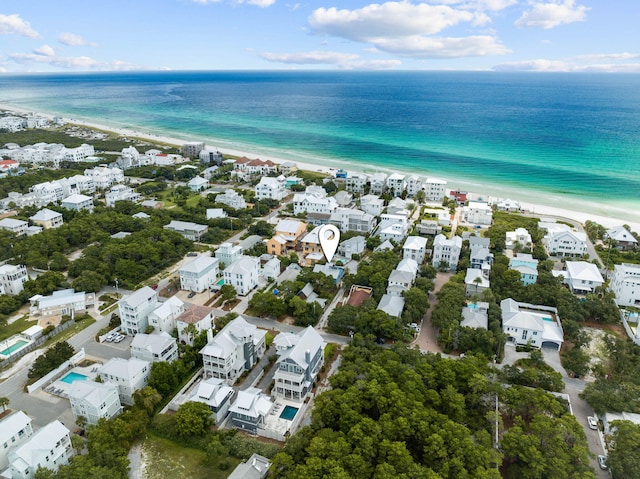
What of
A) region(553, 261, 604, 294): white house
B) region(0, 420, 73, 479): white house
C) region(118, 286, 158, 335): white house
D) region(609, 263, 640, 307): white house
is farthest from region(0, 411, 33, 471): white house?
region(609, 263, 640, 307): white house

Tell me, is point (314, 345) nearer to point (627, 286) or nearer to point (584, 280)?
point (584, 280)

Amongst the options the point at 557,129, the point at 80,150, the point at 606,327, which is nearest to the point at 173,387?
the point at 606,327

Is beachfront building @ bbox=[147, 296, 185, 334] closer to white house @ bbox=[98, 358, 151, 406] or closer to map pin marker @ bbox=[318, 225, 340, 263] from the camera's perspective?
white house @ bbox=[98, 358, 151, 406]

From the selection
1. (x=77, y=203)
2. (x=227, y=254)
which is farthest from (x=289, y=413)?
(x=77, y=203)

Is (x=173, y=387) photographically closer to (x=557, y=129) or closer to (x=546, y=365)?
(x=546, y=365)

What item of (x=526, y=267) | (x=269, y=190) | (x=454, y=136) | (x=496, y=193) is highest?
(x=454, y=136)

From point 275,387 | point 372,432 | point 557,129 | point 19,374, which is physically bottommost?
point 19,374

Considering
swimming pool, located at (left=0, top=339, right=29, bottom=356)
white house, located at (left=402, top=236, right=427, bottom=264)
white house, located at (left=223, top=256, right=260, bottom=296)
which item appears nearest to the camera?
swimming pool, located at (left=0, top=339, right=29, bottom=356)
